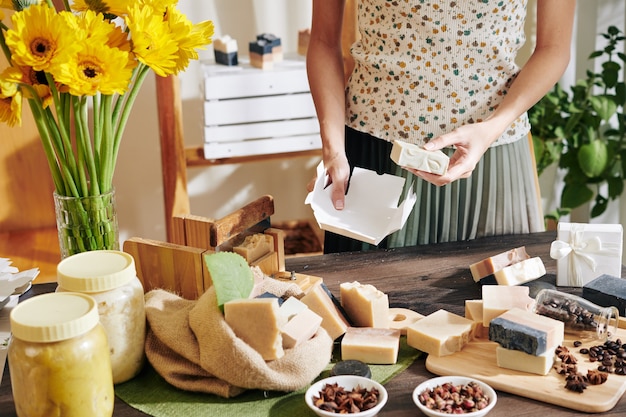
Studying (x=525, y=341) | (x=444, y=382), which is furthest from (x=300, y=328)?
(x=525, y=341)

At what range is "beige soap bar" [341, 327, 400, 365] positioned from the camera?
1259 mm

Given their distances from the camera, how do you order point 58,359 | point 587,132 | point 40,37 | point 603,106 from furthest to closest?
1. point 587,132
2. point 603,106
3. point 40,37
4. point 58,359

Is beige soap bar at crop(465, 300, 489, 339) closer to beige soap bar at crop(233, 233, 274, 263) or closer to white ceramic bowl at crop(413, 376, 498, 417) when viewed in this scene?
white ceramic bowl at crop(413, 376, 498, 417)

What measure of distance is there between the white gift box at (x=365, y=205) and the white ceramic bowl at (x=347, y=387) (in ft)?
1.39

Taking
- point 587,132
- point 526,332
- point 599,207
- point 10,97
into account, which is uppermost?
point 10,97

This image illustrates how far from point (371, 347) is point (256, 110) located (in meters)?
1.73

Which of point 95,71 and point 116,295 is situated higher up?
point 95,71

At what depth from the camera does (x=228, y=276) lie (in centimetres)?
121

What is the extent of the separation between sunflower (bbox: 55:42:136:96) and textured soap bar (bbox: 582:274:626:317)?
85 cm

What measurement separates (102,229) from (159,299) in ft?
0.48

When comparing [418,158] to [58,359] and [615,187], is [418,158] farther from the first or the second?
[615,187]

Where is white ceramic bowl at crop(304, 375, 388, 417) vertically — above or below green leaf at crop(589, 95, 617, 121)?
below

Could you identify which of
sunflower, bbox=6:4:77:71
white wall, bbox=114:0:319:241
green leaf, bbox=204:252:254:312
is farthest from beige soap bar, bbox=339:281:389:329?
white wall, bbox=114:0:319:241

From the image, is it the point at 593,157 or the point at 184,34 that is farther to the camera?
the point at 593,157
